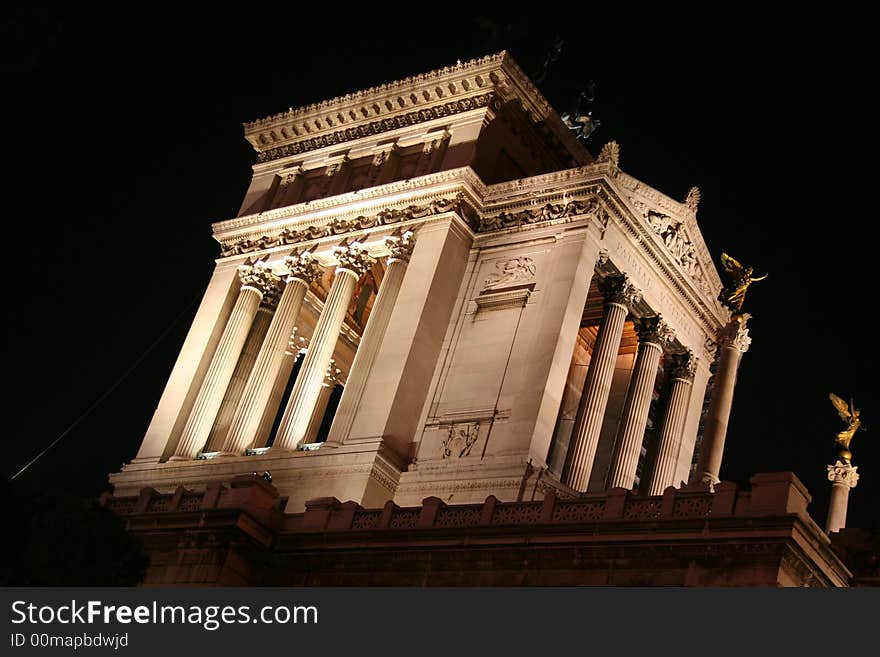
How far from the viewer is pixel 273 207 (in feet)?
219

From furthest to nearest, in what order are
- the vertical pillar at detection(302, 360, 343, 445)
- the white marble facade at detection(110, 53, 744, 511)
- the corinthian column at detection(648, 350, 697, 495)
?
the vertical pillar at detection(302, 360, 343, 445) → the corinthian column at detection(648, 350, 697, 495) → the white marble facade at detection(110, 53, 744, 511)

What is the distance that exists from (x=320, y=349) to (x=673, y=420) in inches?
614

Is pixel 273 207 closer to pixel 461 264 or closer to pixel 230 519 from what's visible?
pixel 461 264

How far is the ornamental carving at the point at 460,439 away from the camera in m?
52.2

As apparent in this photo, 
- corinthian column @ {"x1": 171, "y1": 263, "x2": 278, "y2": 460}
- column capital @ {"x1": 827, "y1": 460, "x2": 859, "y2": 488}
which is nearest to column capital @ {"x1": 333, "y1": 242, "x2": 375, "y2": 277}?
corinthian column @ {"x1": 171, "y1": 263, "x2": 278, "y2": 460}

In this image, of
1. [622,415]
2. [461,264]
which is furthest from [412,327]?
[622,415]

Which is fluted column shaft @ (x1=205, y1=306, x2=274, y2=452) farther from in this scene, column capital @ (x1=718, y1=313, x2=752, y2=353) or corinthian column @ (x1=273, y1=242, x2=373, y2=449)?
column capital @ (x1=718, y1=313, x2=752, y2=353)

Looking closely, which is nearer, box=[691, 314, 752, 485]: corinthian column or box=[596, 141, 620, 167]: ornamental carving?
box=[691, 314, 752, 485]: corinthian column

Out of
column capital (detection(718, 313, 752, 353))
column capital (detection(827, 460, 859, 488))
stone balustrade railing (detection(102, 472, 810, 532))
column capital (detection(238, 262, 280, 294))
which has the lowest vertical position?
stone balustrade railing (detection(102, 472, 810, 532))

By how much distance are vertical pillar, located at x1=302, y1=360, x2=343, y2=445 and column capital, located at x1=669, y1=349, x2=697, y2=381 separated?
15.2 metres

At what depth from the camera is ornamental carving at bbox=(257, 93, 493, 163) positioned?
62.4 m

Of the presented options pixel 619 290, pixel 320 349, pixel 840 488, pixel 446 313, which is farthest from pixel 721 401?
pixel 320 349

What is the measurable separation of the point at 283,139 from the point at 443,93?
9.90m

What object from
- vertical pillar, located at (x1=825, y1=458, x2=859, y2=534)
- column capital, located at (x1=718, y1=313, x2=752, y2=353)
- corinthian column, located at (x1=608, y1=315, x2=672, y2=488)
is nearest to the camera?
column capital, located at (x1=718, y1=313, x2=752, y2=353)
